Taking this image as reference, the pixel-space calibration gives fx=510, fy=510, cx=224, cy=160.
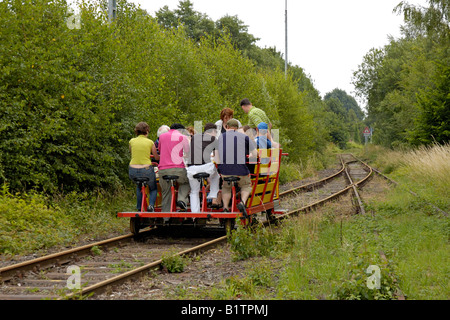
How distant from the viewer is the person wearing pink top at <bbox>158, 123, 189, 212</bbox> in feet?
33.9

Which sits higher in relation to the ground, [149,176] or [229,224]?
[149,176]

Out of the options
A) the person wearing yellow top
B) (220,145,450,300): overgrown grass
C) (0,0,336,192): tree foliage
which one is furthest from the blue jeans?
(220,145,450,300): overgrown grass

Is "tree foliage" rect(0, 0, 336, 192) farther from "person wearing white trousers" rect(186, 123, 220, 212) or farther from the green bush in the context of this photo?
"person wearing white trousers" rect(186, 123, 220, 212)

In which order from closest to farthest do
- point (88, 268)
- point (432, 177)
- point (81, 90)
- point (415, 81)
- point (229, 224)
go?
point (88, 268) → point (229, 224) → point (81, 90) → point (432, 177) → point (415, 81)

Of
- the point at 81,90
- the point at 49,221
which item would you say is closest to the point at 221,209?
the point at 49,221

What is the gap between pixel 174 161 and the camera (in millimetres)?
10352

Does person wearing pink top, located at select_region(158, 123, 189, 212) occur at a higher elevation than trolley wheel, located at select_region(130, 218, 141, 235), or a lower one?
higher

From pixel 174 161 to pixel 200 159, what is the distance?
53 centimetres

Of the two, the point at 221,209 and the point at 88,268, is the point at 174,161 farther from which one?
the point at 88,268

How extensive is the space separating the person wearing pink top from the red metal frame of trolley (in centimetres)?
18

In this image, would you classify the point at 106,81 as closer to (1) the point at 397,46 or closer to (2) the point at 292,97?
(2) the point at 292,97

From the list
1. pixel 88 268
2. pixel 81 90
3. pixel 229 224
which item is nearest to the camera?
pixel 88 268

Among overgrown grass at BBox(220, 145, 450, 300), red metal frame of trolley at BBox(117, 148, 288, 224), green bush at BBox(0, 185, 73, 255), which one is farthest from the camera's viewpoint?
red metal frame of trolley at BBox(117, 148, 288, 224)

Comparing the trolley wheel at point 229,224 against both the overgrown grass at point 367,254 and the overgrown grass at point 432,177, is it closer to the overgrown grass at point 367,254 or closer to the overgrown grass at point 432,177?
the overgrown grass at point 367,254
